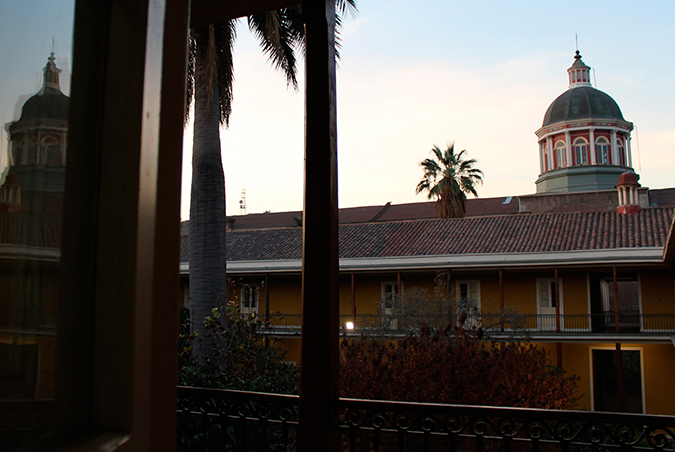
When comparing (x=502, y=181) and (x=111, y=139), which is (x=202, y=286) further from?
(x=502, y=181)

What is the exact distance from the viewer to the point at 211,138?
9.98 metres

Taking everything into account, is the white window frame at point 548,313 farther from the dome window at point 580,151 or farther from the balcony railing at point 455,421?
the dome window at point 580,151

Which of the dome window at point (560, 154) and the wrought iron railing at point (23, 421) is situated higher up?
the dome window at point (560, 154)

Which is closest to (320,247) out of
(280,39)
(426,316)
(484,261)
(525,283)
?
(280,39)

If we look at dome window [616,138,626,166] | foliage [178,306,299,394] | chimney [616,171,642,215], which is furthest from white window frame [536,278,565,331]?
dome window [616,138,626,166]

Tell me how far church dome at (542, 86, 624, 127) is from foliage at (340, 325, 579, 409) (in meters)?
36.2

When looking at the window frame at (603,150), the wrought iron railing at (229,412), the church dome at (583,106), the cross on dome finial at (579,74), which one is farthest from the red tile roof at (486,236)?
the cross on dome finial at (579,74)

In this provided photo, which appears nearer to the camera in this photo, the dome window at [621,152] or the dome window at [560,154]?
the dome window at [621,152]

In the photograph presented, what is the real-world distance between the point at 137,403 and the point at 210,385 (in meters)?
5.88

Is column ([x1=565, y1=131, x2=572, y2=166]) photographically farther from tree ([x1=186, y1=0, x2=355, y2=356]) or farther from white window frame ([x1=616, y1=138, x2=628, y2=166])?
tree ([x1=186, y1=0, x2=355, y2=356])

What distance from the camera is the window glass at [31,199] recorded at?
0.62 metres

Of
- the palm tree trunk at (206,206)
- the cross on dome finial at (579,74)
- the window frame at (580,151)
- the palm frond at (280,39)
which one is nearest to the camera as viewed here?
the palm tree trunk at (206,206)

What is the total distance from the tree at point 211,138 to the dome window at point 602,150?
35289mm

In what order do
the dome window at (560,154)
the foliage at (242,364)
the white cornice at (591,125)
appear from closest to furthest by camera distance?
the foliage at (242,364), the white cornice at (591,125), the dome window at (560,154)
